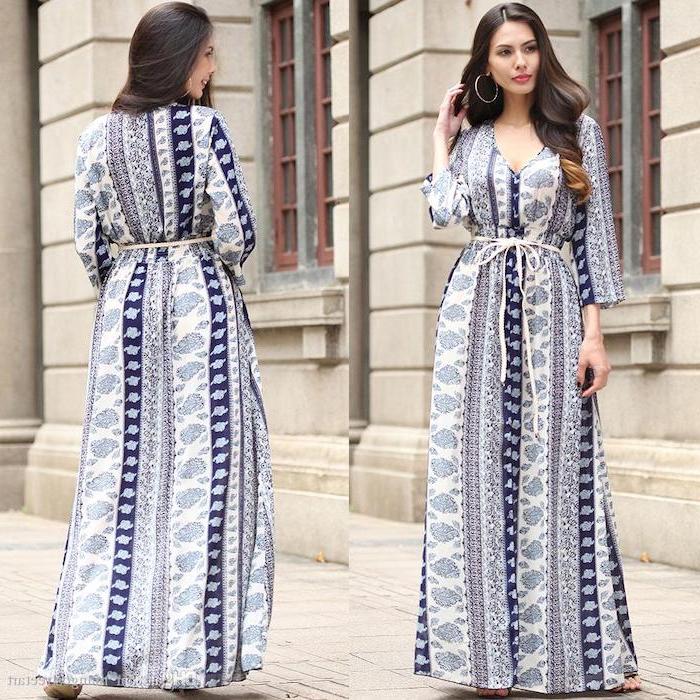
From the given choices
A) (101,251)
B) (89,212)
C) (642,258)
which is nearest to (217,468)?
(101,251)

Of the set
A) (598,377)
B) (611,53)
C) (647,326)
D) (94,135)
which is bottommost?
(598,377)

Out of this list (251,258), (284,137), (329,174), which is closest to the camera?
(329,174)

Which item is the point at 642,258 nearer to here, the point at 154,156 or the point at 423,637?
the point at 423,637

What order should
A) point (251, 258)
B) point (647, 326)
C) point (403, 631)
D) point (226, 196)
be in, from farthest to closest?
point (647, 326) → point (251, 258) → point (403, 631) → point (226, 196)

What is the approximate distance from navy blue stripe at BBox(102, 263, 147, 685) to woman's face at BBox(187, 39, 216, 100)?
531 millimetres

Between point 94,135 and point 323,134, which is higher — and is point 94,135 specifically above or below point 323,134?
below

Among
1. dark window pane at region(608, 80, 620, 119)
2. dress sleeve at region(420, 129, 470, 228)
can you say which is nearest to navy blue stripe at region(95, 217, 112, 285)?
dress sleeve at region(420, 129, 470, 228)

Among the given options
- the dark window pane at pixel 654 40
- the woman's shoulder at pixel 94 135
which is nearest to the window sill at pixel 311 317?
the woman's shoulder at pixel 94 135

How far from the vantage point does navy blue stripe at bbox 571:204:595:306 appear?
518 centimetres

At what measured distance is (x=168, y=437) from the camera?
4984 millimetres

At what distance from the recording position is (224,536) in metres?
4.94

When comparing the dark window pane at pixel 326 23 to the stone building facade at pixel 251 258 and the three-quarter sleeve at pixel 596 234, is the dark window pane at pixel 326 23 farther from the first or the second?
the three-quarter sleeve at pixel 596 234

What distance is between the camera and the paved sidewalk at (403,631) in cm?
512

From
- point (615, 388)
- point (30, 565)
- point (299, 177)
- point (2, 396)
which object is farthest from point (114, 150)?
point (2, 396)
